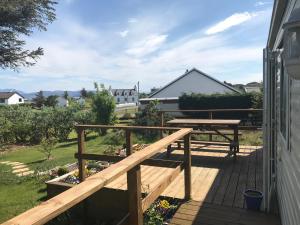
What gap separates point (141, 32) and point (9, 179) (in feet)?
32.8

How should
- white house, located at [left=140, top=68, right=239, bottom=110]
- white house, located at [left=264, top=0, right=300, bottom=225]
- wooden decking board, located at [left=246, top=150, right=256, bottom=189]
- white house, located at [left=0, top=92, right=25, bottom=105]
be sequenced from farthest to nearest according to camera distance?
white house, located at [left=0, top=92, right=25, bottom=105], white house, located at [left=140, top=68, right=239, bottom=110], wooden decking board, located at [left=246, top=150, right=256, bottom=189], white house, located at [left=264, top=0, right=300, bottom=225]

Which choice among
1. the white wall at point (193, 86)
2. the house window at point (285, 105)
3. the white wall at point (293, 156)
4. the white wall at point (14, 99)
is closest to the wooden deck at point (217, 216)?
the white wall at point (293, 156)

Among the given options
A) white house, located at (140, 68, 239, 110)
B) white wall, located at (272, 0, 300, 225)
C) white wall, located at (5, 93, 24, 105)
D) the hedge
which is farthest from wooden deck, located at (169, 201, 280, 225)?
Result: white wall, located at (5, 93, 24, 105)

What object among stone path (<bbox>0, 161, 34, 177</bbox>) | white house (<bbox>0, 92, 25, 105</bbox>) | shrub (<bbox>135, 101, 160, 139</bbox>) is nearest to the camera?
stone path (<bbox>0, 161, 34, 177</bbox>)

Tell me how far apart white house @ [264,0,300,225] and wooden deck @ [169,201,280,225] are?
221 mm

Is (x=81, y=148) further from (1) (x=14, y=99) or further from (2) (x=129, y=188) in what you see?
(1) (x=14, y=99)

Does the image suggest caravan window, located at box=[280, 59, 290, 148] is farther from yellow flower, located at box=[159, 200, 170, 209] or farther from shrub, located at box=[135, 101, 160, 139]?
shrub, located at box=[135, 101, 160, 139]

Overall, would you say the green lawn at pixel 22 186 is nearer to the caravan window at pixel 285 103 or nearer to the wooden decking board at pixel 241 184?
the wooden decking board at pixel 241 184

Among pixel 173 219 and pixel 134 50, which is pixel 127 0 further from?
pixel 134 50

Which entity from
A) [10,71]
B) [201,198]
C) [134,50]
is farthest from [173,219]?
[134,50]

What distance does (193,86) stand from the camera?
1329 inches

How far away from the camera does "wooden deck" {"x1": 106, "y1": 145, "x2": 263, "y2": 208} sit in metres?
4.77

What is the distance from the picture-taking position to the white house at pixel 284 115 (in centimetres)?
153

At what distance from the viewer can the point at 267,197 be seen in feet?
13.4
